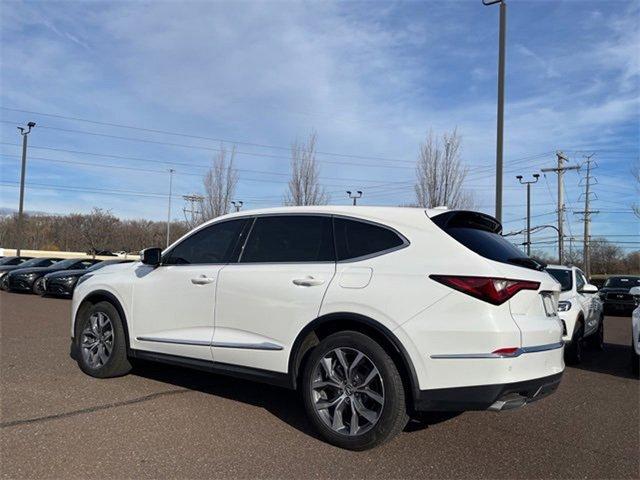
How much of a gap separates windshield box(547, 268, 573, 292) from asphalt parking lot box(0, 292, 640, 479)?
2828mm

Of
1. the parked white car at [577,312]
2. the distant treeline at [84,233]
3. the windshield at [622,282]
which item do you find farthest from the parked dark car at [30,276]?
the distant treeline at [84,233]

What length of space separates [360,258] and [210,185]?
2682 cm

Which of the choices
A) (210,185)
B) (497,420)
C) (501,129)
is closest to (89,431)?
(497,420)

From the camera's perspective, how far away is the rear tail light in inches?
150

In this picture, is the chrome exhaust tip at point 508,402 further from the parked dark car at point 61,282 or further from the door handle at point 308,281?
the parked dark car at point 61,282

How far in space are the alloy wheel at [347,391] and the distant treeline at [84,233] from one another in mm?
78001

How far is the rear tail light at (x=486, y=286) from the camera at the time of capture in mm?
3811

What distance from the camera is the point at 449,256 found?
4.04 metres

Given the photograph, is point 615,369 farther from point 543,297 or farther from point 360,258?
point 360,258

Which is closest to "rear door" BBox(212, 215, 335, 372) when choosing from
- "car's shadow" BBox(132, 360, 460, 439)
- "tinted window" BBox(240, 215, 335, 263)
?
"tinted window" BBox(240, 215, 335, 263)

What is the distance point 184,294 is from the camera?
5.34 m

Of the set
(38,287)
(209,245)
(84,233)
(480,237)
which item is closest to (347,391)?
(480,237)

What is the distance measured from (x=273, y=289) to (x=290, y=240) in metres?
0.50

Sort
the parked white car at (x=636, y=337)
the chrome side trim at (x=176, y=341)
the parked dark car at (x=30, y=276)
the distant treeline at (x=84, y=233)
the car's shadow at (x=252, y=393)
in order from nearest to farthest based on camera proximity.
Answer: the car's shadow at (x=252, y=393)
the chrome side trim at (x=176, y=341)
the parked white car at (x=636, y=337)
the parked dark car at (x=30, y=276)
the distant treeline at (x=84, y=233)
